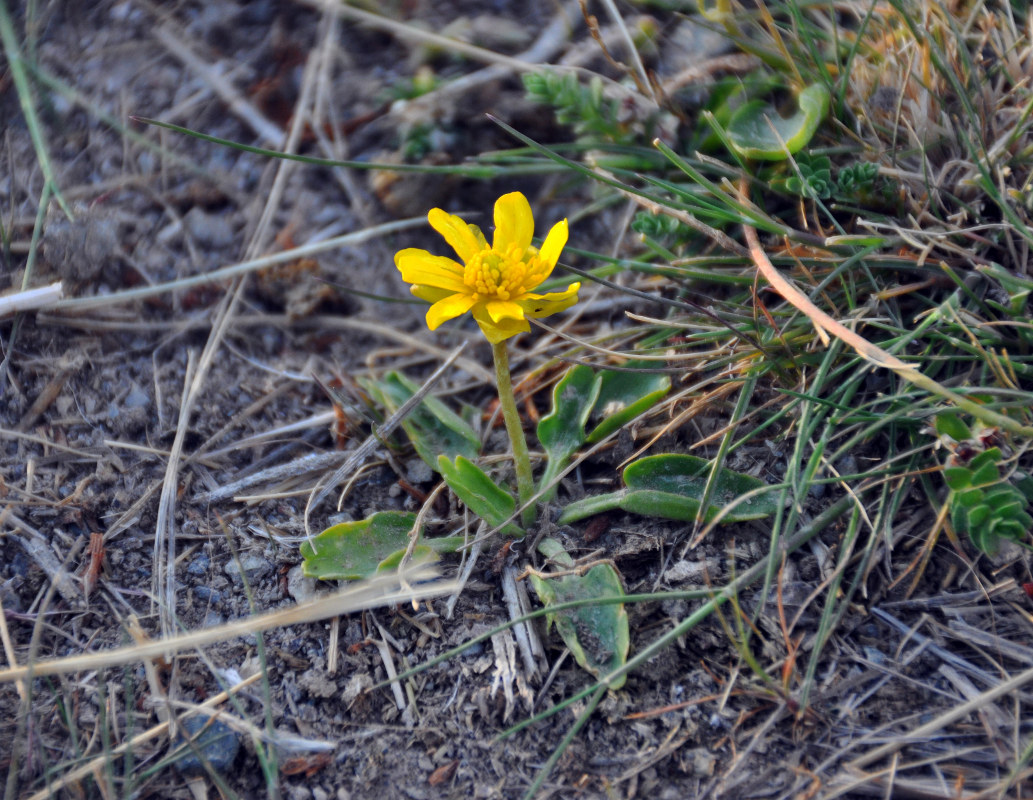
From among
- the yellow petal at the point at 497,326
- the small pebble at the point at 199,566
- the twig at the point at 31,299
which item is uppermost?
the twig at the point at 31,299

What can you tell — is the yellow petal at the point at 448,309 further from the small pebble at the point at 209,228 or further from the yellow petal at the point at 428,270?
the small pebble at the point at 209,228

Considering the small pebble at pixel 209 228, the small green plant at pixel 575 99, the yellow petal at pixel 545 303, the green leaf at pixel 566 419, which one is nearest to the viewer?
the yellow petal at pixel 545 303

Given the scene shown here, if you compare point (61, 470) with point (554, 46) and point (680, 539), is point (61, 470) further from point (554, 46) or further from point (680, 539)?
point (554, 46)

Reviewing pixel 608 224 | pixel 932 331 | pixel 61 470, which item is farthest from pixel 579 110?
pixel 61 470

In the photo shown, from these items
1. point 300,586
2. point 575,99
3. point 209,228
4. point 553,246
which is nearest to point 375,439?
point 300,586

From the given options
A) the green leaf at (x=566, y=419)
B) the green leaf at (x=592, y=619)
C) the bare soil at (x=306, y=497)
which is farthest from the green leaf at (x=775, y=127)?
the green leaf at (x=592, y=619)

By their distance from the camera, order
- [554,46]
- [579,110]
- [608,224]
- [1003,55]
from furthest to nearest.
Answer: [554,46] < [608,224] < [579,110] < [1003,55]

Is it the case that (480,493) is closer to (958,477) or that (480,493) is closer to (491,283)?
(491,283)
